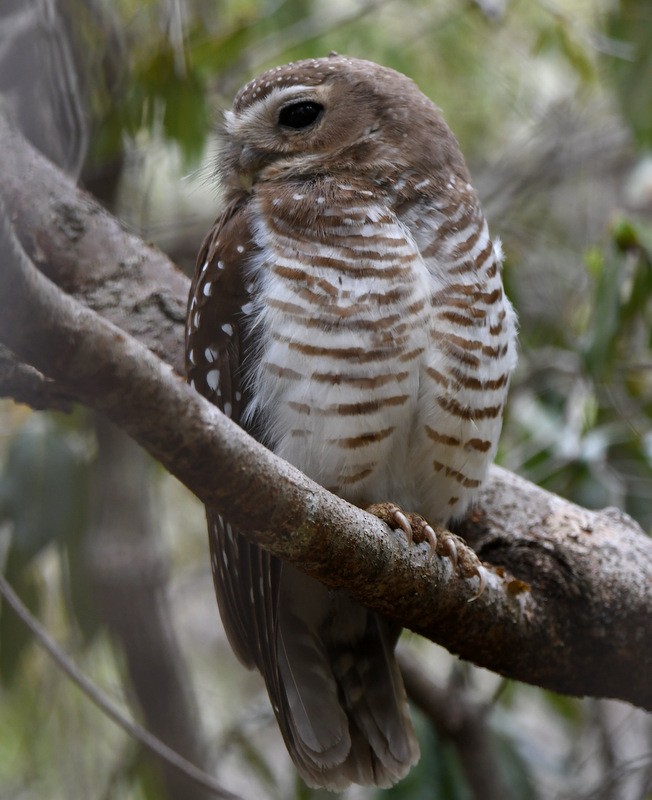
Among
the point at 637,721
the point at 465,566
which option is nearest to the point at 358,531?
the point at 465,566

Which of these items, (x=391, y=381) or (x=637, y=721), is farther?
(x=637, y=721)

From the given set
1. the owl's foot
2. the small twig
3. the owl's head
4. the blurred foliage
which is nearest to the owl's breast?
the owl's foot

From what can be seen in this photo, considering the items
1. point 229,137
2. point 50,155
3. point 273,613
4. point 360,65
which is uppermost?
point 360,65

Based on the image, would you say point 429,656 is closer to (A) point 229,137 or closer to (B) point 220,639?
(B) point 220,639

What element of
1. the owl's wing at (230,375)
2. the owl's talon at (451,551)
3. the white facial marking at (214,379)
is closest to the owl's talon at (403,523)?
the owl's talon at (451,551)

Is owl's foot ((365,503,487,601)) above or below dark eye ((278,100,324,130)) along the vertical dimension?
below

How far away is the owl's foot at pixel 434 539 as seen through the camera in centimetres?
220

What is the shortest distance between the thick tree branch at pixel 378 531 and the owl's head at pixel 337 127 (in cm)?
49

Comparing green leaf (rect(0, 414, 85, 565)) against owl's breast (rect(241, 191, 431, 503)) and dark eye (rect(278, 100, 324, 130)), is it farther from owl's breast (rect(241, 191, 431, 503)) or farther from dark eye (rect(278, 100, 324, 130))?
dark eye (rect(278, 100, 324, 130))

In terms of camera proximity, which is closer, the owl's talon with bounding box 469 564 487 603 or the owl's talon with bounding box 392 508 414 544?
the owl's talon with bounding box 392 508 414 544

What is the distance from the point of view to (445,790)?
3.18 m

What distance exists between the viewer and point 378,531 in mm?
1971

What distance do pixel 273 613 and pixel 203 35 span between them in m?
2.28

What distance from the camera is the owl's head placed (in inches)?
103
